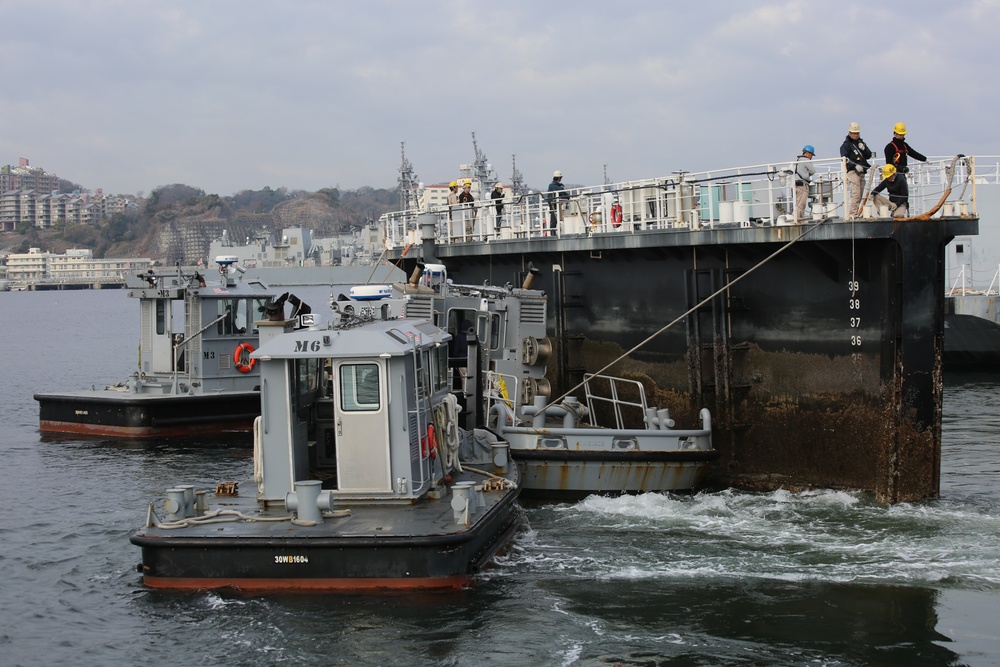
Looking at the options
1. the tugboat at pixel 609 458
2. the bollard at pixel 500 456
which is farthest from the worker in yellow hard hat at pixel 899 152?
the bollard at pixel 500 456

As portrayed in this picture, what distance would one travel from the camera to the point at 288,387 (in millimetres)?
14359

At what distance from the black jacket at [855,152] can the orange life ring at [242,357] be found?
51.3 ft

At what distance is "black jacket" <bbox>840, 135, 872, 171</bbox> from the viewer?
17969 millimetres

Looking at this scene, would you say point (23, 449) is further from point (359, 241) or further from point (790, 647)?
point (359, 241)

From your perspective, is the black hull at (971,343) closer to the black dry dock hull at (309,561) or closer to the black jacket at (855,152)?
the black jacket at (855,152)

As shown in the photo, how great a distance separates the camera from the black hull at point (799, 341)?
17266 mm

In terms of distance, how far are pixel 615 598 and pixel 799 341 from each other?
6839 millimetres

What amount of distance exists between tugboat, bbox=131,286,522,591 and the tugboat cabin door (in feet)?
0.04

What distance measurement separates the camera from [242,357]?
28.3 meters

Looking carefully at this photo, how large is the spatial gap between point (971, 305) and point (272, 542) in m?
31.6

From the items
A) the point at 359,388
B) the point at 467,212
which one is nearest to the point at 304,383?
the point at 359,388

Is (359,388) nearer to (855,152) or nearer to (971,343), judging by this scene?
(855,152)

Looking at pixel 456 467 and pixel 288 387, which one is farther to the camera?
pixel 456 467

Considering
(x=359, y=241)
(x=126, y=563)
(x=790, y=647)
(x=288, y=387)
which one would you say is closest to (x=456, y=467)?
(x=288, y=387)
